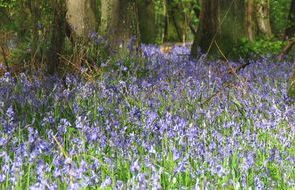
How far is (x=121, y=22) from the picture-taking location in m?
9.07

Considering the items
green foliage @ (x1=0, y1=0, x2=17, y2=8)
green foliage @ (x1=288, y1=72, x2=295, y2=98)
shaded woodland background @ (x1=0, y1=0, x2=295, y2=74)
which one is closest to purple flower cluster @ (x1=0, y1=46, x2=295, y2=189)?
green foliage @ (x1=288, y1=72, x2=295, y2=98)

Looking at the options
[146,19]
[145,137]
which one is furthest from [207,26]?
[145,137]

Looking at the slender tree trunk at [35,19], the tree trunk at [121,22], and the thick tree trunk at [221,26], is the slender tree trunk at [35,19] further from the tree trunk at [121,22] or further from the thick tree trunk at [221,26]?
the thick tree trunk at [221,26]

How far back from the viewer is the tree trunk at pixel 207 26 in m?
11.5

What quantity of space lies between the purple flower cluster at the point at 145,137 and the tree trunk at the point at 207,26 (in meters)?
4.55

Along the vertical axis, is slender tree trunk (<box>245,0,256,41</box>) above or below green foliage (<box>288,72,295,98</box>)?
below

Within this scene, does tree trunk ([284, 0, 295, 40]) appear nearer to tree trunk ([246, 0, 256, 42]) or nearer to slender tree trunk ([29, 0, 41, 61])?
tree trunk ([246, 0, 256, 42])

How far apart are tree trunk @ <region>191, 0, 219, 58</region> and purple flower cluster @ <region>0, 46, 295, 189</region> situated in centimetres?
455

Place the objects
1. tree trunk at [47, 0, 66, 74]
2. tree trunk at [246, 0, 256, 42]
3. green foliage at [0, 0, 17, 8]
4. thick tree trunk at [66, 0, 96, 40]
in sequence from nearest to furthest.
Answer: tree trunk at [47, 0, 66, 74] → thick tree trunk at [66, 0, 96, 40] → green foliage at [0, 0, 17, 8] → tree trunk at [246, 0, 256, 42]

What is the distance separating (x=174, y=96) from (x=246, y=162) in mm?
2540

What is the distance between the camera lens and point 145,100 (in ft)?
17.9

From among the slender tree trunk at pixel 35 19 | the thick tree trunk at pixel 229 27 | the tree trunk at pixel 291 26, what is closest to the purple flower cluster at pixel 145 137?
the slender tree trunk at pixel 35 19

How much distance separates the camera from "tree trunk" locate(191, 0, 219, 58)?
11.5 metres

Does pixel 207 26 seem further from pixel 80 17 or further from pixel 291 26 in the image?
pixel 291 26
